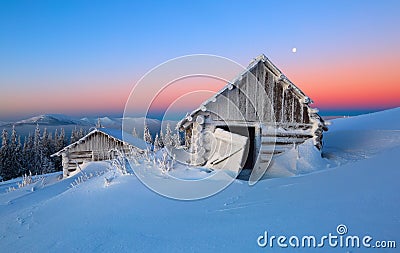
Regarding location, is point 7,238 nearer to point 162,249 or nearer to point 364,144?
point 162,249

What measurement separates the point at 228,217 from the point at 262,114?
6.87m

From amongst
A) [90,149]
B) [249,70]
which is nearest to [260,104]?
[249,70]

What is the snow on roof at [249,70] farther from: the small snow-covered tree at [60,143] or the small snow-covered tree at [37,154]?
the small snow-covered tree at [60,143]

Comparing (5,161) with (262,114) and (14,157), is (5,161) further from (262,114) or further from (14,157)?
(262,114)

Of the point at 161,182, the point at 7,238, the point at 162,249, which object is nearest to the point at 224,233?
the point at 162,249

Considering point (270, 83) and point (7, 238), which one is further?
point (270, 83)

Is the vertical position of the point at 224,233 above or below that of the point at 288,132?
below

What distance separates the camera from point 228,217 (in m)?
3.79

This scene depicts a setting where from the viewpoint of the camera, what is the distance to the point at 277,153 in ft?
33.3

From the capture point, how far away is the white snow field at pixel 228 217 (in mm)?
3064

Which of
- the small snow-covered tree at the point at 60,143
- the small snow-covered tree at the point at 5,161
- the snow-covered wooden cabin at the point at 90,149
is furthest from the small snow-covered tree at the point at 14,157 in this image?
the snow-covered wooden cabin at the point at 90,149

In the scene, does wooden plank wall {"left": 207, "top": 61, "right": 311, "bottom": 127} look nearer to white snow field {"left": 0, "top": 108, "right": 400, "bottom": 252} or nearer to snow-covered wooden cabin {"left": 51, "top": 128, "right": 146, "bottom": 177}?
white snow field {"left": 0, "top": 108, "right": 400, "bottom": 252}

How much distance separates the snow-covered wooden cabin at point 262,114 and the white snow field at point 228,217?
4.36 metres

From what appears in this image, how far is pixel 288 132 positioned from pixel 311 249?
25.2ft
